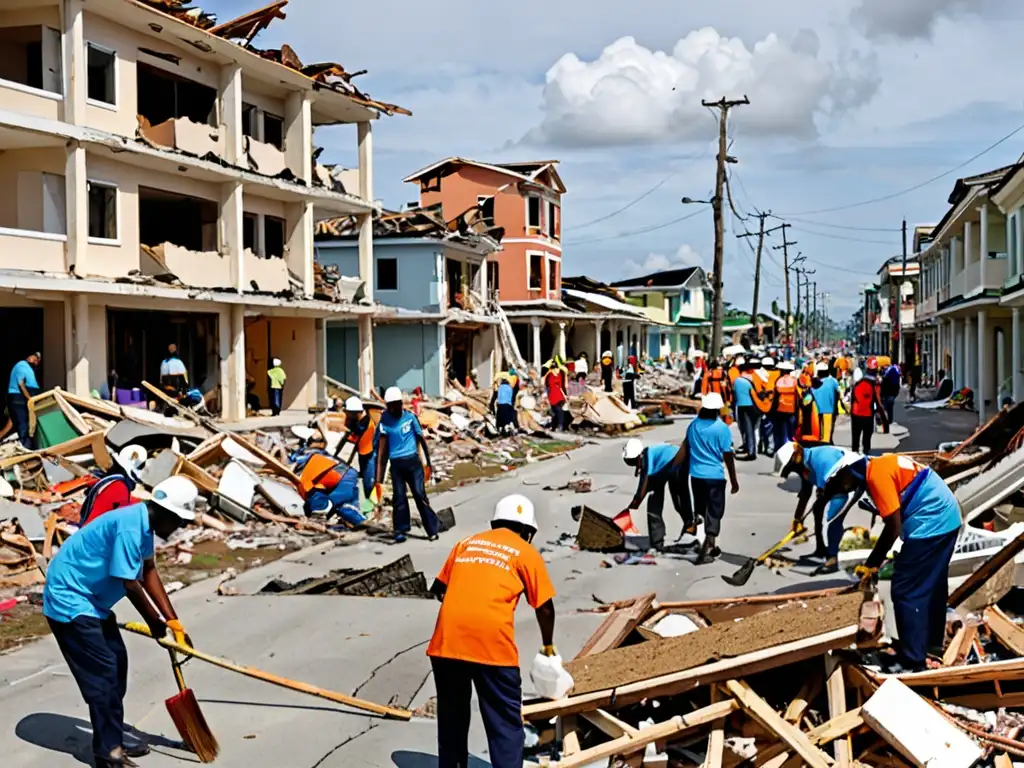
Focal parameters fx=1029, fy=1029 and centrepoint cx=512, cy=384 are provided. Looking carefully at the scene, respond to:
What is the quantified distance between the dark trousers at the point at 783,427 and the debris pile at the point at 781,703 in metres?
11.4

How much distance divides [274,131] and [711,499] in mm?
20389

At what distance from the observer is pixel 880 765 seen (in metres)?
5.62

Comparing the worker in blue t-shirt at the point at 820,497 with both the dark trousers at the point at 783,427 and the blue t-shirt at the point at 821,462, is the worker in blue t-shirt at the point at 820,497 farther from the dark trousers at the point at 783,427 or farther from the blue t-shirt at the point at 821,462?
the dark trousers at the point at 783,427

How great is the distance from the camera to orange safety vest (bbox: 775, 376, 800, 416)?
17625mm

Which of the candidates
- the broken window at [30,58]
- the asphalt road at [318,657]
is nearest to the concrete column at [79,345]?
the broken window at [30,58]

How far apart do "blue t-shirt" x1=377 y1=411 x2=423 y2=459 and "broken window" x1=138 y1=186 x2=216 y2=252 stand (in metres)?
14.1

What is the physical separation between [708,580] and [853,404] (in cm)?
876

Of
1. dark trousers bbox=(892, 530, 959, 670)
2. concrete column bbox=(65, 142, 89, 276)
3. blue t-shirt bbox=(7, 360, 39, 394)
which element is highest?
concrete column bbox=(65, 142, 89, 276)

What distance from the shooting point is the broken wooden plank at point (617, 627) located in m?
6.93

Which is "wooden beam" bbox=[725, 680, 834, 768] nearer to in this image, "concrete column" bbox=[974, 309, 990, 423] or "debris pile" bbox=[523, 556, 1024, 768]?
"debris pile" bbox=[523, 556, 1024, 768]

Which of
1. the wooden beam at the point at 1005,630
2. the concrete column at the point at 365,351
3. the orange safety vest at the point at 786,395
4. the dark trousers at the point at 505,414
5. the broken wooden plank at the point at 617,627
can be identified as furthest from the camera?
the concrete column at the point at 365,351

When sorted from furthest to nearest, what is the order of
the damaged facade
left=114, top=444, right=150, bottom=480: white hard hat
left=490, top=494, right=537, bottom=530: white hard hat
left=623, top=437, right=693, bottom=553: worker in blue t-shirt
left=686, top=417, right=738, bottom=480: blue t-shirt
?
the damaged facade, left=114, top=444, right=150, bottom=480: white hard hat, left=623, top=437, right=693, bottom=553: worker in blue t-shirt, left=686, top=417, right=738, bottom=480: blue t-shirt, left=490, top=494, right=537, bottom=530: white hard hat

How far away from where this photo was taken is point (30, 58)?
66.2 ft

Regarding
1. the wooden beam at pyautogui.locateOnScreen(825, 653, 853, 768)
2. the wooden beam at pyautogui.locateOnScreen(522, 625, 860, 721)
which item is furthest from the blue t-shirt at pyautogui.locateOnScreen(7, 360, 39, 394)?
the wooden beam at pyautogui.locateOnScreen(825, 653, 853, 768)
